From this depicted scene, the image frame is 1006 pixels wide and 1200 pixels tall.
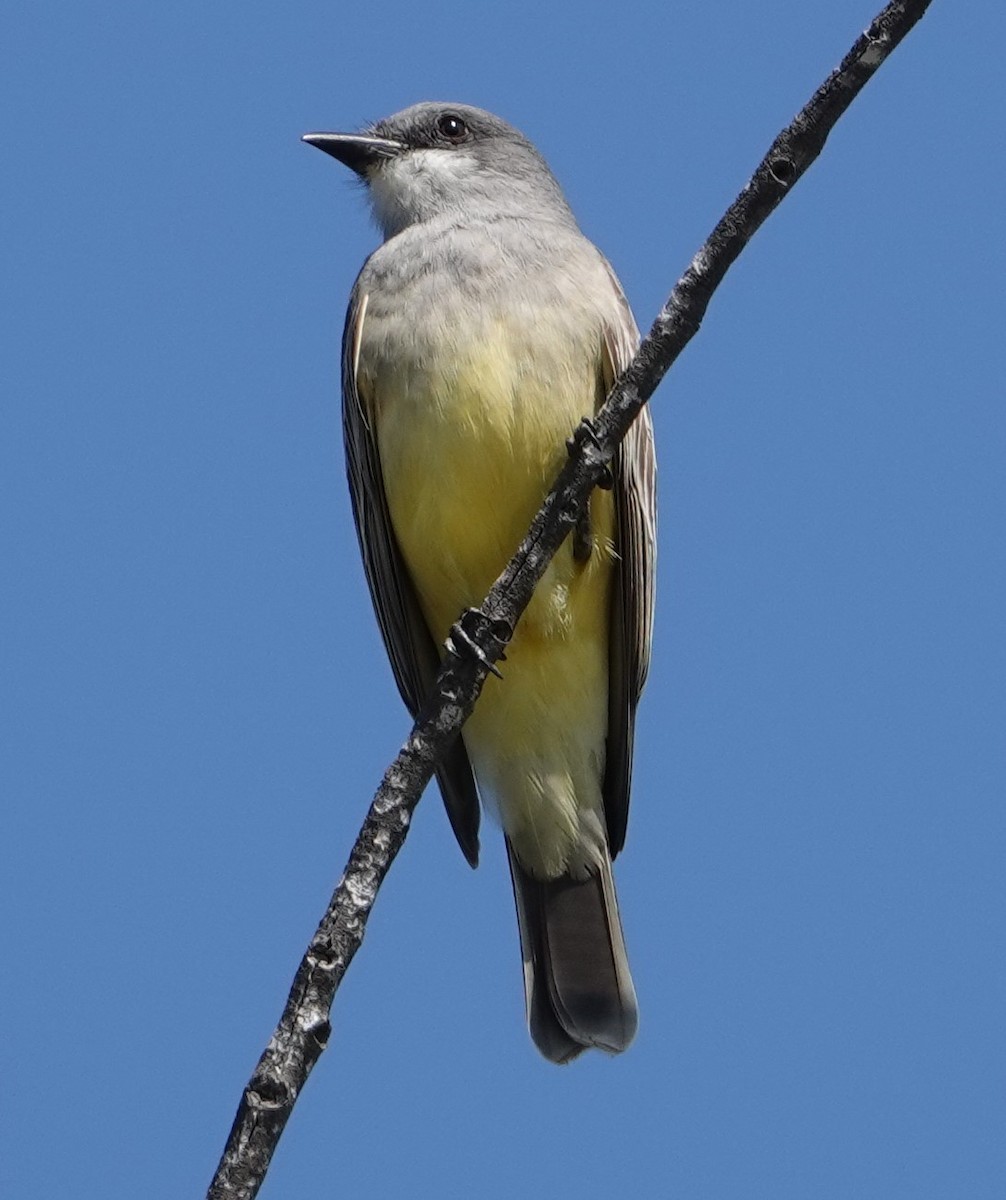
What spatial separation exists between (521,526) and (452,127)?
2.67m

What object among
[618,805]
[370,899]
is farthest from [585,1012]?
[370,899]

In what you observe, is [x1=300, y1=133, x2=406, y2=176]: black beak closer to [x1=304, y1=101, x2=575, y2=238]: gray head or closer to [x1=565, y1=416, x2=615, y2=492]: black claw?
[x1=304, y1=101, x2=575, y2=238]: gray head

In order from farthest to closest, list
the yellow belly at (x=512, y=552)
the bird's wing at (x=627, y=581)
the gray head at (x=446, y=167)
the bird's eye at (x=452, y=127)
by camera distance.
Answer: the bird's eye at (x=452, y=127) → the gray head at (x=446, y=167) → the bird's wing at (x=627, y=581) → the yellow belly at (x=512, y=552)

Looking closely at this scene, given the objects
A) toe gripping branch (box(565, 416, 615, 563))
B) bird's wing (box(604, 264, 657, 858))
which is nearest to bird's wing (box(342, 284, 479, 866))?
bird's wing (box(604, 264, 657, 858))

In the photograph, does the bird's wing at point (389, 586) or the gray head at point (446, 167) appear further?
the gray head at point (446, 167)

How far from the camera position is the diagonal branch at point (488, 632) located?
4496mm

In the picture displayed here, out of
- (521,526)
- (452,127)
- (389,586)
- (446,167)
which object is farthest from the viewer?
(452,127)

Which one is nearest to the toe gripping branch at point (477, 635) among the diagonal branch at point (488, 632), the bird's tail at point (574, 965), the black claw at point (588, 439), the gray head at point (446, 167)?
the diagonal branch at point (488, 632)

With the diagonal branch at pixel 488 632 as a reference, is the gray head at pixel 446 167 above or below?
above

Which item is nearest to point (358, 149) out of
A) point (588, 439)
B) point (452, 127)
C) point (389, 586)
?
point (452, 127)

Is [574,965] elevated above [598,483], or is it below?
below

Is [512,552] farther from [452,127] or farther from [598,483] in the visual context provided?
[452,127]

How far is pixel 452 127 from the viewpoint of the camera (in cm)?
826

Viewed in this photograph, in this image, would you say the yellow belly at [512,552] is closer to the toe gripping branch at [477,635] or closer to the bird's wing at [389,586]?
the bird's wing at [389,586]
